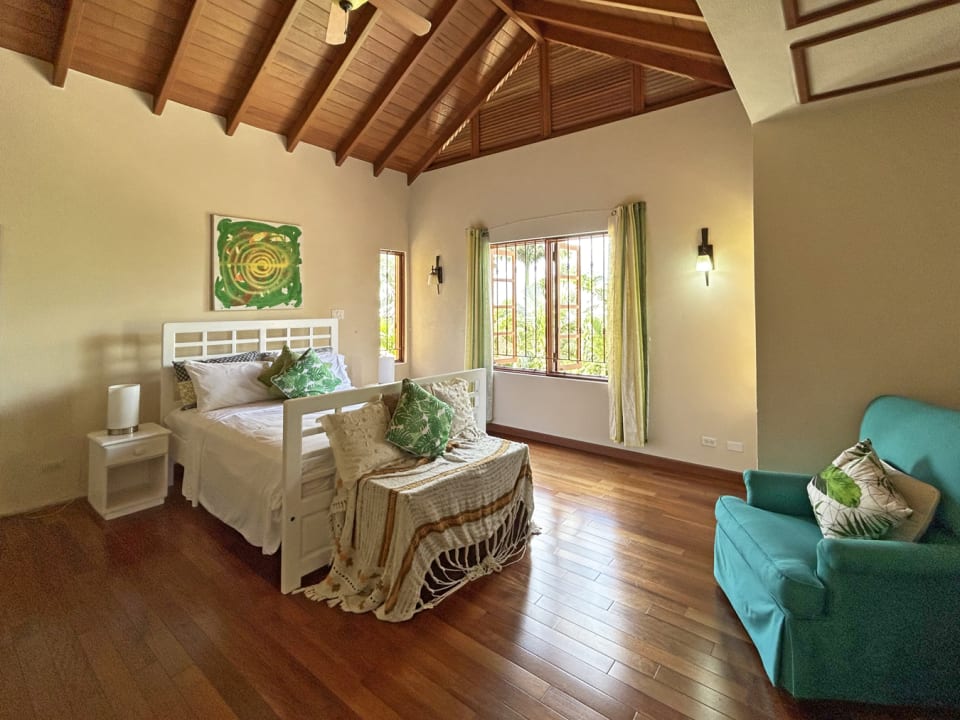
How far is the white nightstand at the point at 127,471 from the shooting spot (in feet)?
9.84

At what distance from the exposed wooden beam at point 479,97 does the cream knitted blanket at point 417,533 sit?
4029mm

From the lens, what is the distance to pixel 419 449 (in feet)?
8.02

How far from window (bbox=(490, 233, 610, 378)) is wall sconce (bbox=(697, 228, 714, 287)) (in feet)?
2.75

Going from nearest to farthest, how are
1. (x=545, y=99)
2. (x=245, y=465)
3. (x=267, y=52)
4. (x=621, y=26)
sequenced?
(x=245, y=465)
(x=621, y=26)
(x=267, y=52)
(x=545, y=99)

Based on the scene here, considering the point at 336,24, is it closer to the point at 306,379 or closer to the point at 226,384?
the point at 306,379

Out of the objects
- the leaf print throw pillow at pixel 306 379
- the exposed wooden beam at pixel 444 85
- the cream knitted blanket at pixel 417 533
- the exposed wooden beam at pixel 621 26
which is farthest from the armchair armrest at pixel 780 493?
the exposed wooden beam at pixel 444 85

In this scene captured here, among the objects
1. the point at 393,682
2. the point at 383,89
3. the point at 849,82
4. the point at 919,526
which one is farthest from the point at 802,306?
Answer: the point at 383,89

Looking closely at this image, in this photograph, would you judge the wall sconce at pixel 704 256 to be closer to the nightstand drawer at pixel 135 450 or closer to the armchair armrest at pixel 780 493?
the armchair armrest at pixel 780 493

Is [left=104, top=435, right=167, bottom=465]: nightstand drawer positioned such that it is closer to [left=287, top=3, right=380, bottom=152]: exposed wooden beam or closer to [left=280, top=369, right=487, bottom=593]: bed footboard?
[left=280, top=369, right=487, bottom=593]: bed footboard

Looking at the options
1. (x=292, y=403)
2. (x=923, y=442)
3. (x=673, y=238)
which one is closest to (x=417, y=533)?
(x=292, y=403)

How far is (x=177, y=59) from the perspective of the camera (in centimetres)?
326

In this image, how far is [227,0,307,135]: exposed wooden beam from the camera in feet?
10.5

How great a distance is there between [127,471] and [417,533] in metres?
2.66

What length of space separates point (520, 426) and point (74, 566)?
3.70 m
